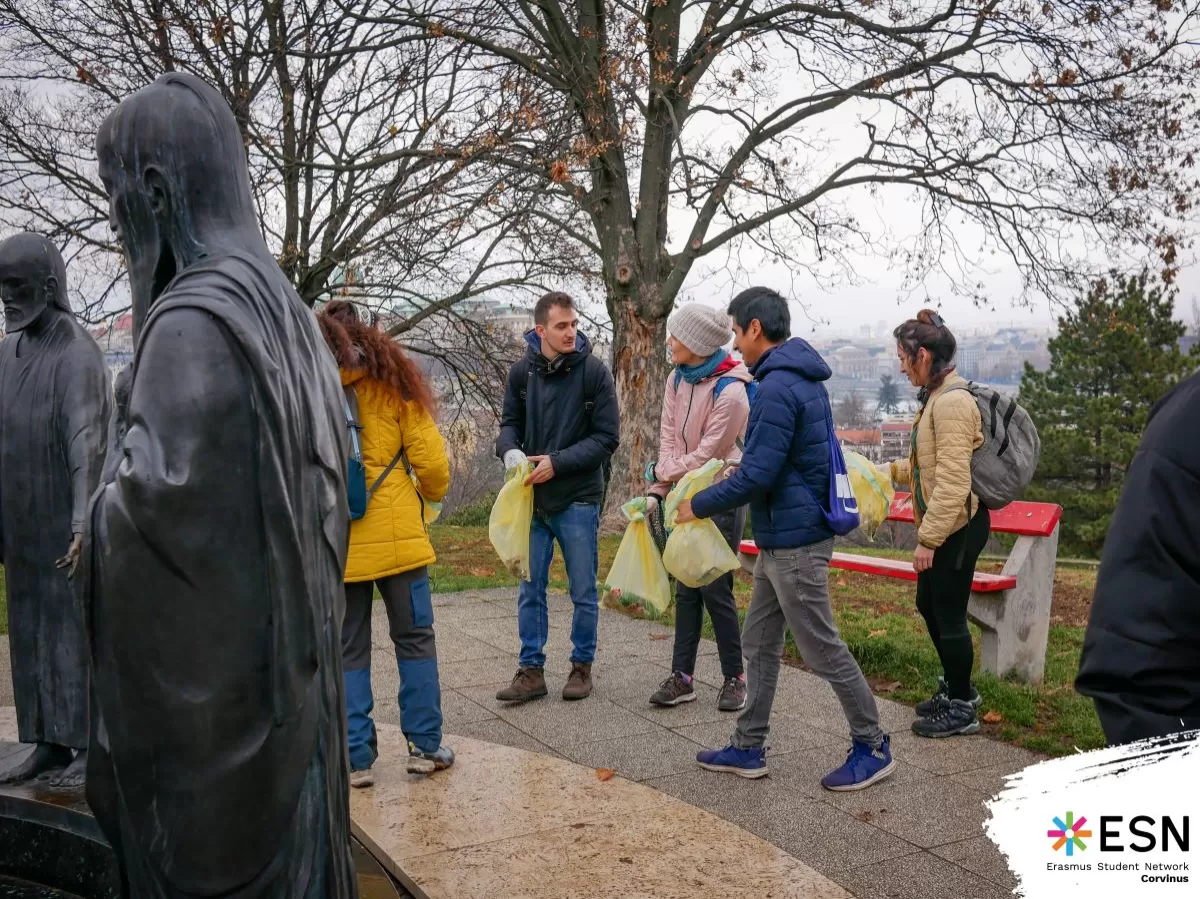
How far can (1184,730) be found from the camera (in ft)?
5.16

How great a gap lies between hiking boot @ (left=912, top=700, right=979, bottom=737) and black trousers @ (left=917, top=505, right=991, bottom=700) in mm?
60

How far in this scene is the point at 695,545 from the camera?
5055 mm

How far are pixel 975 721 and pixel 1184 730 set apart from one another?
3919mm

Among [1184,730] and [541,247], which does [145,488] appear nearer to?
[1184,730]

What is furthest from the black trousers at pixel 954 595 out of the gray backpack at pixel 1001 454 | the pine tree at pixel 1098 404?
the pine tree at pixel 1098 404

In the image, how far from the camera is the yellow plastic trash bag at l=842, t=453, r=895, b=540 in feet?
17.8

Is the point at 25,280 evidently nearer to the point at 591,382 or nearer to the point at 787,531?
the point at 591,382

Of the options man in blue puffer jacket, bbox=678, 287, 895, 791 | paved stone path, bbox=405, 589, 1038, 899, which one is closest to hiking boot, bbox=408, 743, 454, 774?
paved stone path, bbox=405, 589, 1038, 899

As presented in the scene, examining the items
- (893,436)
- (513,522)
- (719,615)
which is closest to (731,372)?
(719,615)

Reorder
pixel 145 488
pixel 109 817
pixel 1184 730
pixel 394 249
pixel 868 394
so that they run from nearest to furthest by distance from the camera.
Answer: pixel 1184 730
pixel 145 488
pixel 109 817
pixel 394 249
pixel 868 394

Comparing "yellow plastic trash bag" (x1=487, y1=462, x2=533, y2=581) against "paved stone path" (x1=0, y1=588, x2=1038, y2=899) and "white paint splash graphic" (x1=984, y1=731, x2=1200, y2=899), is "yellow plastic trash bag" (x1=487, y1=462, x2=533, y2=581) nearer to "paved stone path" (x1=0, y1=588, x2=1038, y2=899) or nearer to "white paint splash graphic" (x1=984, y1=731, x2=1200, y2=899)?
"paved stone path" (x1=0, y1=588, x2=1038, y2=899)

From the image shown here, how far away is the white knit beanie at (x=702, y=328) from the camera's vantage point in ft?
17.9

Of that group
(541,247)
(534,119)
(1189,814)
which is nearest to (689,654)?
(1189,814)

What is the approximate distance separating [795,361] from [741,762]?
1.76m
